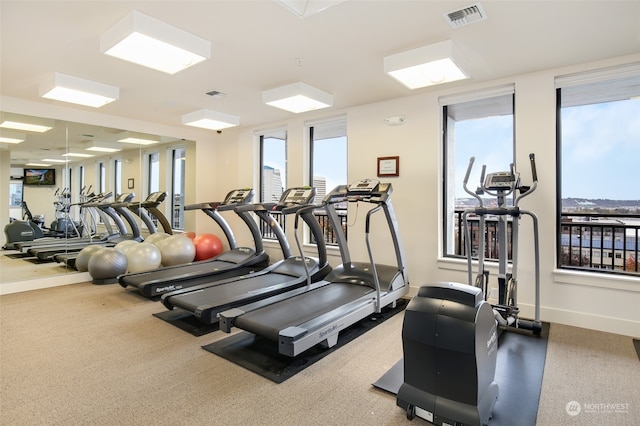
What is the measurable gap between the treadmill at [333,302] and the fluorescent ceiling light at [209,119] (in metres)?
2.56

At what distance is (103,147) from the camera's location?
5.83 m

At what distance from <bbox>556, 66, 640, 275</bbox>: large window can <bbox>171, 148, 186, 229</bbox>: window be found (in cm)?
621

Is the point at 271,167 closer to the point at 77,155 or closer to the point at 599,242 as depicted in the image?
the point at 77,155

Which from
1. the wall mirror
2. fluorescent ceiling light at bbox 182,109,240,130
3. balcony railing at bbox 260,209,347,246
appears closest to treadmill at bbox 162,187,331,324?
balcony railing at bbox 260,209,347,246

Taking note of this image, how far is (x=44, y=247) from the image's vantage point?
5578 mm

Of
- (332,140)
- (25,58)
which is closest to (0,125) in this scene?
(25,58)

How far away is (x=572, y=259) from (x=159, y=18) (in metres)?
4.93

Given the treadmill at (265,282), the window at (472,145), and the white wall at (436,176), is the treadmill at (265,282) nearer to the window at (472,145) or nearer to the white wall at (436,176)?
the white wall at (436,176)

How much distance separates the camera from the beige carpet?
211 centimetres

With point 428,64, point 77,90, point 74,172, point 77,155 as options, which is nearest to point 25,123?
point 77,155

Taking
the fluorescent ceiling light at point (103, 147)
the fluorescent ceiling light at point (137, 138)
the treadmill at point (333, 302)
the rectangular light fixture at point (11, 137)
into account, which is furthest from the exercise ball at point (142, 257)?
the treadmill at point (333, 302)

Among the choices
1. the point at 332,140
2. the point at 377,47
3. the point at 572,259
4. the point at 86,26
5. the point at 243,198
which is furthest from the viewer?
the point at 332,140

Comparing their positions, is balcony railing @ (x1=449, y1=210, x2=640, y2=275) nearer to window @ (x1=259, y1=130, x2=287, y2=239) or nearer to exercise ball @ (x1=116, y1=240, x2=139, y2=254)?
window @ (x1=259, y1=130, x2=287, y2=239)

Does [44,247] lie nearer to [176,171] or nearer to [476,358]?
[176,171]
